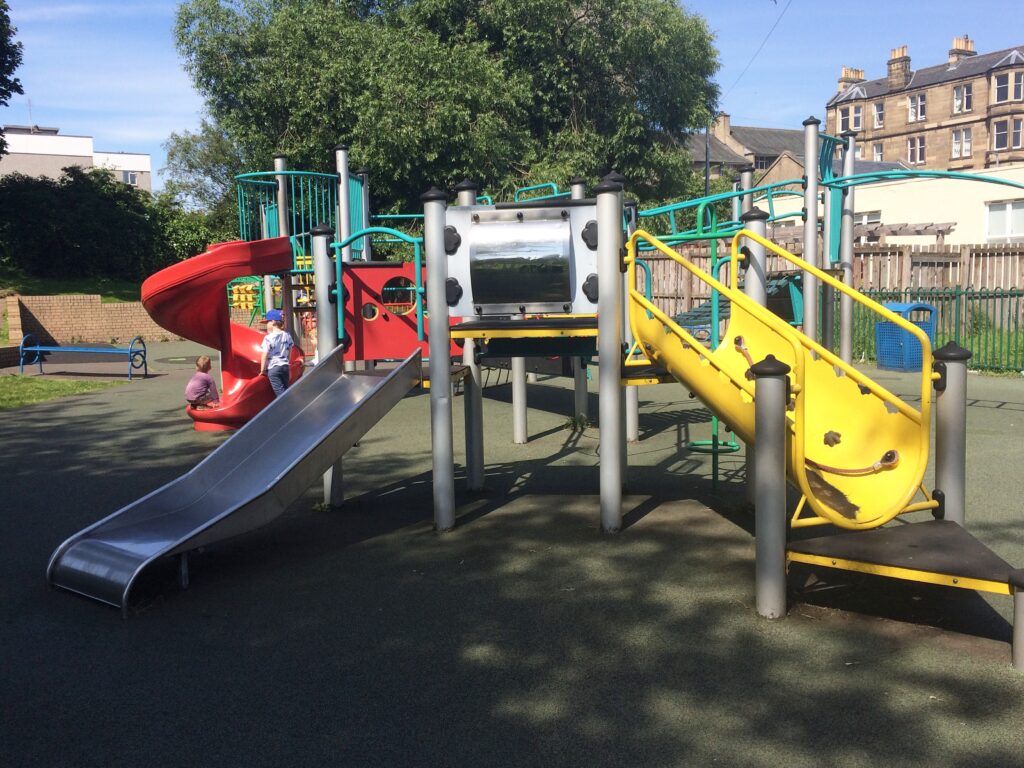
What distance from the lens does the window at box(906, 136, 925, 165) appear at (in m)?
63.4

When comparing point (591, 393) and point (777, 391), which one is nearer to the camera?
point (777, 391)

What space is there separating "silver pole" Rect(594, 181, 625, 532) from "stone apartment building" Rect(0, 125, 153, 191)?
6587cm

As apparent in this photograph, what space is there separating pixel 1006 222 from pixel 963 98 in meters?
33.4

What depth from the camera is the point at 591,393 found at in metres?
13.7

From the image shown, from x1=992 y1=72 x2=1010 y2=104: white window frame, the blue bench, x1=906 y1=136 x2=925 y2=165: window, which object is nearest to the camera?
the blue bench

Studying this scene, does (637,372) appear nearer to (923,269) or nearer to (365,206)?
(365,206)

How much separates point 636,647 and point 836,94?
7351 centimetres

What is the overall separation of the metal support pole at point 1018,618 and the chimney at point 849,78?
73.0m

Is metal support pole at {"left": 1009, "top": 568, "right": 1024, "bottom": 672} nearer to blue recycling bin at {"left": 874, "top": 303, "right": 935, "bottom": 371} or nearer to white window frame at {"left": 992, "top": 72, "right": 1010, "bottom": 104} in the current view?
blue recycling bin at {"left": 874, "top": 303, "right": 935, "bottom": 371}

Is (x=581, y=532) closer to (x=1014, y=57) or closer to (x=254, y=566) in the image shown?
(x=254, y=566)

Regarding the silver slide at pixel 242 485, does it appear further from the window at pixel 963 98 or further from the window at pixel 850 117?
the window at pixel 850 117

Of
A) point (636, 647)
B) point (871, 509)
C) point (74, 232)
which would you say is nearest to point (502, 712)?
point (636, 647)

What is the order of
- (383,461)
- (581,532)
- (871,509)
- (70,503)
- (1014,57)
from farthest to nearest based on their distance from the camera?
(1014,57) → (383,461) → (70,503) → (581,532) → (871,509)

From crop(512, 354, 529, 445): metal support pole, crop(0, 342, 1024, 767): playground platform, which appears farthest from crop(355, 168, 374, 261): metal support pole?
crop(0, 342, 1024, 767): playground platform
